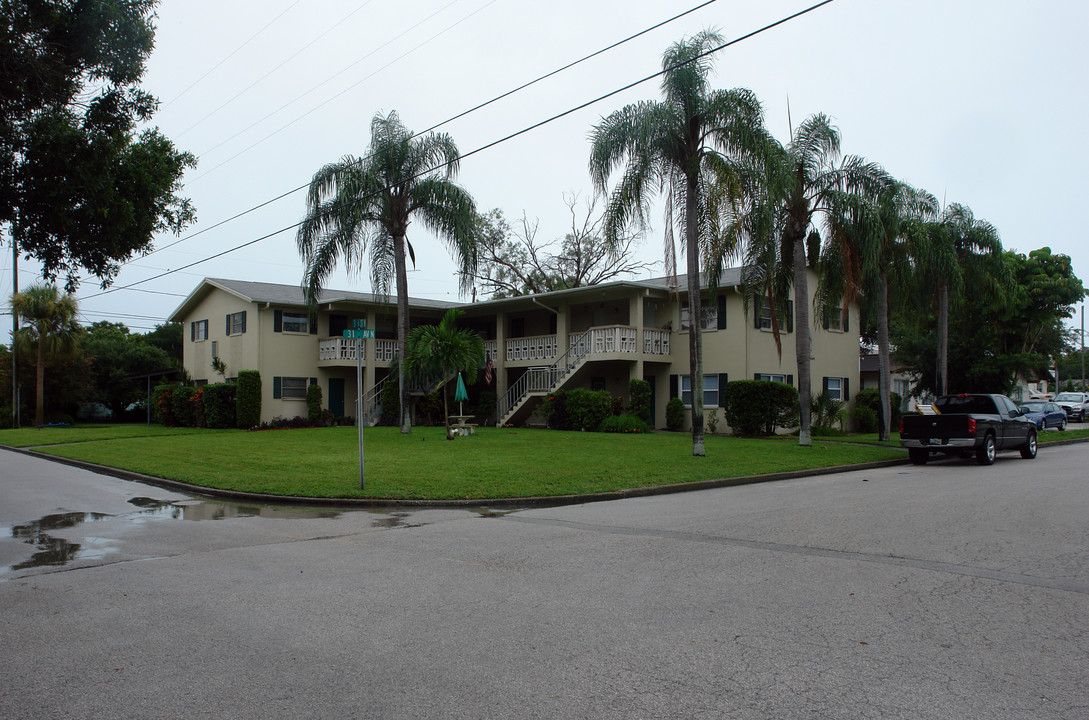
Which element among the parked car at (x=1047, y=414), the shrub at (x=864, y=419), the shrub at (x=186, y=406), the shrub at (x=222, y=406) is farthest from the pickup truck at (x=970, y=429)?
the shrub at (x=186, y=406)

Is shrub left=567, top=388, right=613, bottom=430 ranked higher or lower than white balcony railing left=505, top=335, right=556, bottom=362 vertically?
lower

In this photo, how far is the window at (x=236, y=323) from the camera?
3484 cm

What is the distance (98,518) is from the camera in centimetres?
1137

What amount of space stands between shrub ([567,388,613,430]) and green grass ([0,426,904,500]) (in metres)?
1.98

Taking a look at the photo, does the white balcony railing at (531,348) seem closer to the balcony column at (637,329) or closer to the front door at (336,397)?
the balcony column at (637,329)

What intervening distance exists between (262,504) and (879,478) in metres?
12.3

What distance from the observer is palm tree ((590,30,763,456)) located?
19.3 metres

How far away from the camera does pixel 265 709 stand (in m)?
4.15

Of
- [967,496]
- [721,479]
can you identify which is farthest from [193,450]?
[967,496]

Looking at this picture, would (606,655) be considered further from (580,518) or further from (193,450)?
(193,450)

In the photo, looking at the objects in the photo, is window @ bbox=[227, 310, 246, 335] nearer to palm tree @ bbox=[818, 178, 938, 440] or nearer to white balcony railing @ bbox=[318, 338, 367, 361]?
white balcony railing @ bbox=[318, 338, 367, 361]

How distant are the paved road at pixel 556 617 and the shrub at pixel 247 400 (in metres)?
22.9

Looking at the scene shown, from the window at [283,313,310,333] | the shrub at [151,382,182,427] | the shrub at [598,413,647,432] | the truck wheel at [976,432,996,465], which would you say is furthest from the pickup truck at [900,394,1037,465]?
the shrub at [151,382,182,427]

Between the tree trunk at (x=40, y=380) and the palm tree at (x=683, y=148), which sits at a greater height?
the palm tree at (x=683, y=148)
